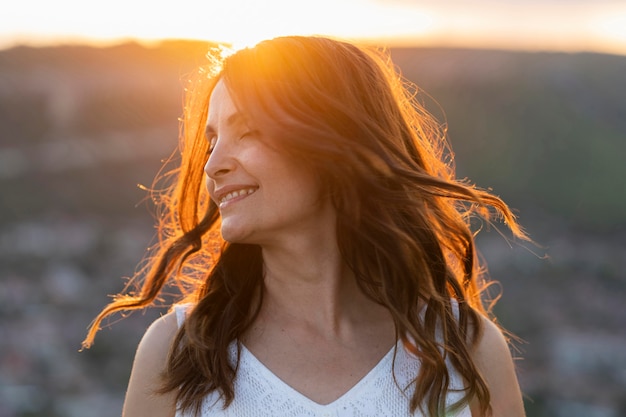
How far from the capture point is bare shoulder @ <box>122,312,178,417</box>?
237 centimetres

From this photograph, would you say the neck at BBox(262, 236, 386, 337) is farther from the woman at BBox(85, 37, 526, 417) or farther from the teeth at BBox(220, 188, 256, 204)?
the teeth at BBox(220, 188, 256, 204)

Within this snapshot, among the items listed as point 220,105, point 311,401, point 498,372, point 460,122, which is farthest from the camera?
point 460,122

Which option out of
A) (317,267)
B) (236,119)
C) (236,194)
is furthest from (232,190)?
(317,267)

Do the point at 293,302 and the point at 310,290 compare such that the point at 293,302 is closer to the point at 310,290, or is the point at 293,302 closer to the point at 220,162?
the point at 310,290

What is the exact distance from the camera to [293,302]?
98.7 inches

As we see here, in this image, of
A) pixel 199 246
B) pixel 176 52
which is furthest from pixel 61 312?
pixel 199 246

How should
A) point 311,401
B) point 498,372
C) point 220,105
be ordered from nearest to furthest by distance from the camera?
point 311,401, point 220,105, point 498,372

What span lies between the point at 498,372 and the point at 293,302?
54cm

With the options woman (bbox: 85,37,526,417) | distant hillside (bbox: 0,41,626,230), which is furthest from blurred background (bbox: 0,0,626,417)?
woman (bbox: 85,37,526,417)

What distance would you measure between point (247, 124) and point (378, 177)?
0.36 m

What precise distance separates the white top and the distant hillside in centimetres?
2778

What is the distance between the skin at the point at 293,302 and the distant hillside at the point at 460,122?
27.6m

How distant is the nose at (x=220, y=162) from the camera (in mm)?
2336

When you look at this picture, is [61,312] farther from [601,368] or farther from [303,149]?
[303,149]
